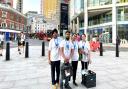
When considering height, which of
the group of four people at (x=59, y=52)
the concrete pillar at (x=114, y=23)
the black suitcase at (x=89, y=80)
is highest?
the concrete pillar at (x=114, y=23)

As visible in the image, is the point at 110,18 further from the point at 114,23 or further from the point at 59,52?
the point at 59,52

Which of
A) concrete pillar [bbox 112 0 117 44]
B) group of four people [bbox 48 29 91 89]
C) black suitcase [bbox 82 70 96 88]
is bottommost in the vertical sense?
black suitcase [bbox 82 70 96 88]

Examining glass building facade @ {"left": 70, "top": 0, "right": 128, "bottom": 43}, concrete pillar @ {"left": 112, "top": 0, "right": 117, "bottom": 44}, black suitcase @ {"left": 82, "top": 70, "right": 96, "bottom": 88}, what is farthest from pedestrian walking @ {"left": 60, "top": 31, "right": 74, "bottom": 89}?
concrete pillar @ {"left": 112, "top": 0, "right": 117, "bottom": 44}

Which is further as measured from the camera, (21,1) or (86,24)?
(21,1)

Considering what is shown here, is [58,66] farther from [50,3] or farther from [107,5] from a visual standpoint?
[50,3]

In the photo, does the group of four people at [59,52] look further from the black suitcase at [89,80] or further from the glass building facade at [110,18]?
the glass building facade at [110,18]

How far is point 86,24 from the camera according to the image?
52.2 metres

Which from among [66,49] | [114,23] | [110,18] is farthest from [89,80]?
[110,18]

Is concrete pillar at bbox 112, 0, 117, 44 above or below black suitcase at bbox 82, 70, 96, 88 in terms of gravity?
above

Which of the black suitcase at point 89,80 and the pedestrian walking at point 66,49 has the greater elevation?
the pedestrian walking at point 66,49

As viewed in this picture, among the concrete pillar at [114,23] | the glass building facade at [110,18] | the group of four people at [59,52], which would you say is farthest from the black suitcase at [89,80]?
the concrete pillar at [114,23]

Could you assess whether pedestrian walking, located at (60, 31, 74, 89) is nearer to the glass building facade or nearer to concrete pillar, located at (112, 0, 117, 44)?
the glass building facade

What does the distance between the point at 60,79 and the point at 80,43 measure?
1331 mm

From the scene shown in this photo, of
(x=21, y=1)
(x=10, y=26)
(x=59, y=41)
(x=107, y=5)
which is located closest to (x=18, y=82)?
(x=59, y=41)
